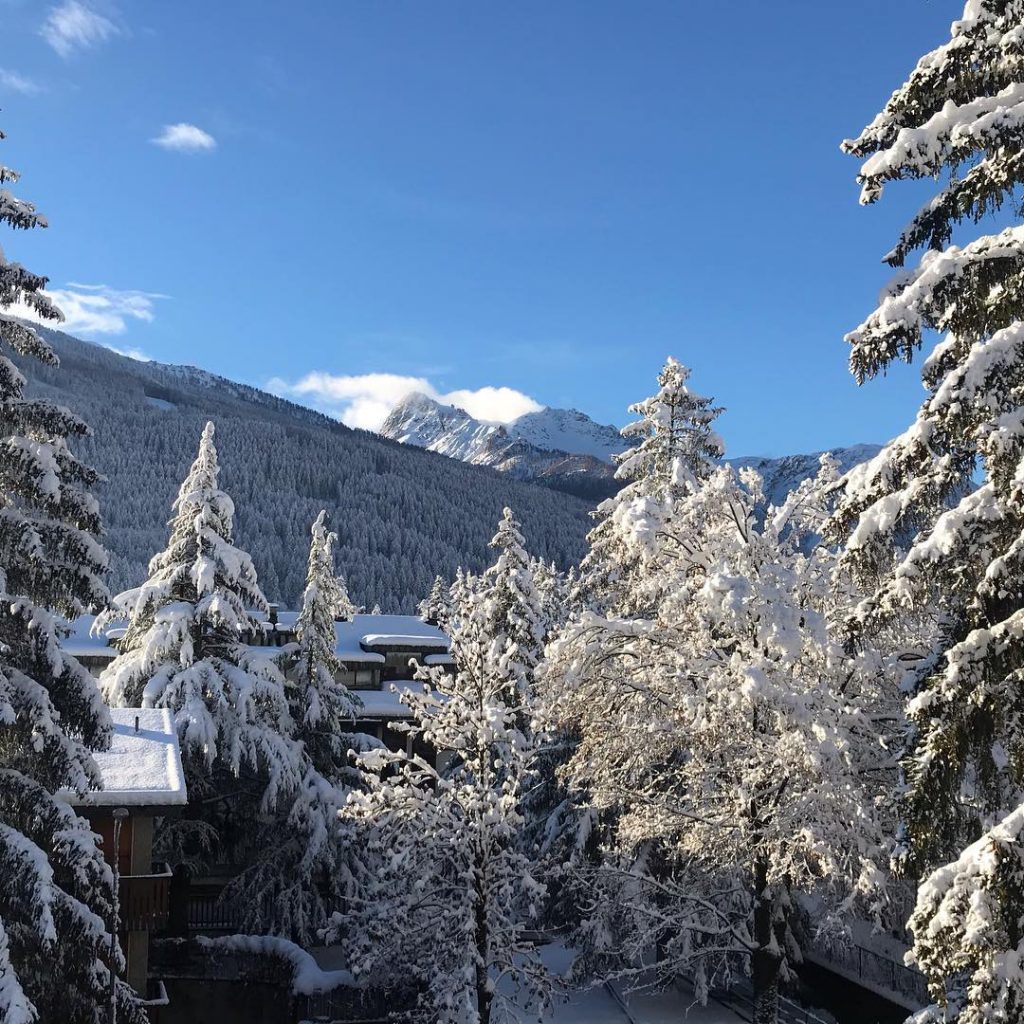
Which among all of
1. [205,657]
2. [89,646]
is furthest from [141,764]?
[89,646]

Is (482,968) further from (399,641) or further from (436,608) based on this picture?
(436,608)

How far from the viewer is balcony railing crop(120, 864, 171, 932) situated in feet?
65.0

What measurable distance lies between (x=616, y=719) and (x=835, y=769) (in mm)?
3800

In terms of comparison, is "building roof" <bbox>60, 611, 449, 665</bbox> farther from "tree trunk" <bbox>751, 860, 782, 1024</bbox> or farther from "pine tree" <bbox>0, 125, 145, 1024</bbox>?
"pine tree" <bbox>0, 125, 145, 1024</bbox>

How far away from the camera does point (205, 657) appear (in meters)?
25.3

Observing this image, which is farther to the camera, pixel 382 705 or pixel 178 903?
pixel 382 705

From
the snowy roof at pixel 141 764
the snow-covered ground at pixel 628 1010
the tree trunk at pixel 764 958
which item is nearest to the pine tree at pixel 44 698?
the snowy roof at pixel 141 764

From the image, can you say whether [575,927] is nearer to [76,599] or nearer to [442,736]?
[442,736]

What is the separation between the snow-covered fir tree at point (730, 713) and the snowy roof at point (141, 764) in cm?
861

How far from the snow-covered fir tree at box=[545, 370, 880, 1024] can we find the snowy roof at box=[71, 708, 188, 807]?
861cm

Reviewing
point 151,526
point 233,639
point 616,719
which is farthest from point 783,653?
A: point 151,526

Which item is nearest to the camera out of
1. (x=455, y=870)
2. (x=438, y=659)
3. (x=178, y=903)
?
(x=455, y=870)

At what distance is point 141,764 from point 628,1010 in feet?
44.2

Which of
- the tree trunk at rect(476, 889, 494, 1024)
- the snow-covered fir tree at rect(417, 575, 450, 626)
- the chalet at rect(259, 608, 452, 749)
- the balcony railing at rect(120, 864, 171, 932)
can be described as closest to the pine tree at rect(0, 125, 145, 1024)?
the balcony railing at rect(120, 864, 171, 932)
